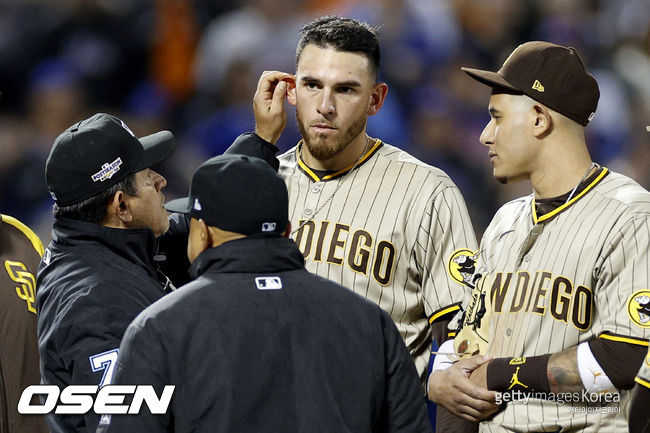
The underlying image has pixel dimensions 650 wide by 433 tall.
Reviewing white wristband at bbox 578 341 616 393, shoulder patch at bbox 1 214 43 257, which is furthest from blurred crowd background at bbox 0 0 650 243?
white wristband at bbox 578 341 616 393

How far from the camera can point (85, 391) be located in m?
2.25

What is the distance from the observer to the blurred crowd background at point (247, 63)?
5762 millimetres

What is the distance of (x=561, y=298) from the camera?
259 centimetres

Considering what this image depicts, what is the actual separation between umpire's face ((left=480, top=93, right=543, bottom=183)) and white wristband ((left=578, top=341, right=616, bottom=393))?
66 cm

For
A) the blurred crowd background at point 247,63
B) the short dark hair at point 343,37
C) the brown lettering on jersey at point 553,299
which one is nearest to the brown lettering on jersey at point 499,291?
the brown lettering on jersey at point 553,299

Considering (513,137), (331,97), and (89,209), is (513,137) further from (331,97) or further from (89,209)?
(89,209)

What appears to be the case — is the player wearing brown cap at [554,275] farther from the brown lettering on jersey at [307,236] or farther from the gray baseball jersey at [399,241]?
the brown lettering on jersey at [307,236]

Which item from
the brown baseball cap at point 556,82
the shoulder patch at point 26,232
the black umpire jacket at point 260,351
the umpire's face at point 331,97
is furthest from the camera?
the shoulder patch at point 26,232

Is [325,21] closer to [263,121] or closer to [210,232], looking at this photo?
[263,121]

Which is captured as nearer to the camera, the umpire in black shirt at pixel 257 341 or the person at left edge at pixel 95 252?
the umpire in black shirt at pixel 257 341

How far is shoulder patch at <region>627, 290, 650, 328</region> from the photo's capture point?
8.00ft

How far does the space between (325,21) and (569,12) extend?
11.0ft

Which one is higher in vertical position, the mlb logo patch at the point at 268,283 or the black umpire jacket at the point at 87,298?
the mlb logo patch at the point at 268,283

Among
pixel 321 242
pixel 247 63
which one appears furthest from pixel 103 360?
pixel 247 63
